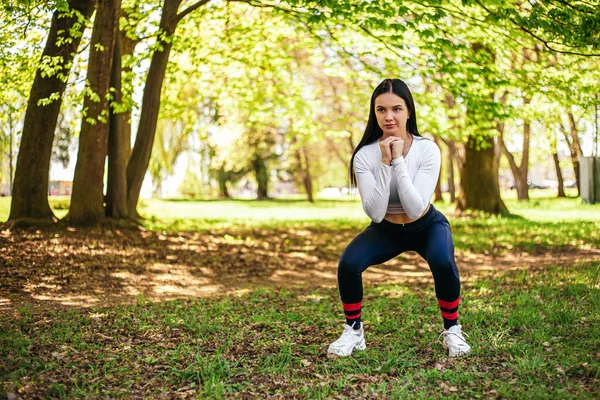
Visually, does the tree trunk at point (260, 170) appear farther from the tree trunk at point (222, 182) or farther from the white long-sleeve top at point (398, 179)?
the white long-sleeve top at point (398, 179)

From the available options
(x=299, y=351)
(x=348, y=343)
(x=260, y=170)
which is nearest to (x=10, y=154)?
(x=299, y=351)

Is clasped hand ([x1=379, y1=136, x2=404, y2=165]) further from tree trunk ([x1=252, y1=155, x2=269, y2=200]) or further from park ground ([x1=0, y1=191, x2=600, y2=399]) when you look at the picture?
tree trunk ([x1=252, y1=155, x2=269, y2=200])

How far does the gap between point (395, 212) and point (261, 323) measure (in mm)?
2106

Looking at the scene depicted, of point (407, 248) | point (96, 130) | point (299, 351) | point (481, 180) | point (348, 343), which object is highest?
point (96, 130)

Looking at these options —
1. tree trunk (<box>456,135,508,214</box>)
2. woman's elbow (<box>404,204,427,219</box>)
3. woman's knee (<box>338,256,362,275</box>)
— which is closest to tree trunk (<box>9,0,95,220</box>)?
woman's knee (<box>338,256,362,275</box>)

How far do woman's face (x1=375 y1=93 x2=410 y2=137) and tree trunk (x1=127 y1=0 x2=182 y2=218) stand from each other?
8.42 meters

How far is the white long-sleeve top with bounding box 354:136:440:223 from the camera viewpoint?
4195 mm

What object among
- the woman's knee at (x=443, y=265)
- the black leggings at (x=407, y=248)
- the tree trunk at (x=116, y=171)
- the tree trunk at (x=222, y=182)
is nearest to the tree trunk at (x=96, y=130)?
the tree trunk at (x=116, y=171)

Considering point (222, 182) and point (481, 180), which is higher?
point (222, 182)

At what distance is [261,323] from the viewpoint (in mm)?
5793

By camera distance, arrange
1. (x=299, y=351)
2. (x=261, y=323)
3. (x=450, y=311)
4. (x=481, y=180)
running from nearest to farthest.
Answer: (x=450, y=311)
(x=299, y=351)
(x=261, y=323)
(x=481, y=180)

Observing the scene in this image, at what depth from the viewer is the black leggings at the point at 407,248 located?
14.3 ft

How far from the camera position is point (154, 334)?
532 centimetres

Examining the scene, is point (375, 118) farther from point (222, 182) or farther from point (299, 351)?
point (222, 182)
